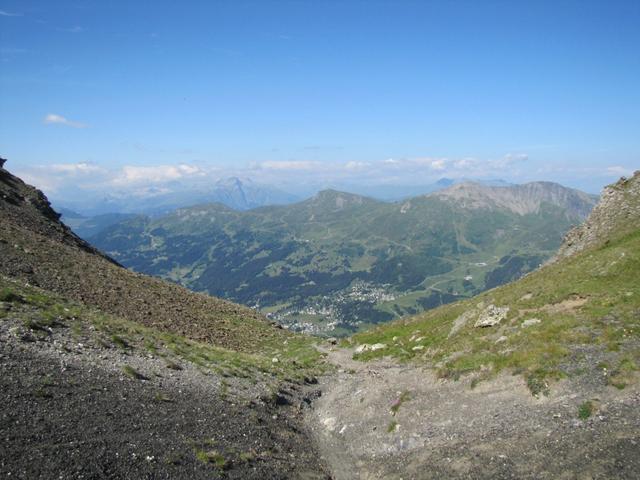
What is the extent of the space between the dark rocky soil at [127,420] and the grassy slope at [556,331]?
12530 mm

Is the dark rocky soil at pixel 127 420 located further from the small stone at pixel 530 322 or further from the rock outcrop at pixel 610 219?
the rock outcrop at pixel 610 219

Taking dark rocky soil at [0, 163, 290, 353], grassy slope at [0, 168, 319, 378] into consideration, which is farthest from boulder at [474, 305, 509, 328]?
dark rocky soil at [0, 163, 290, 353]

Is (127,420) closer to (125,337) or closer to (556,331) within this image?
(125,337)

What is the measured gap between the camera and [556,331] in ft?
88.6

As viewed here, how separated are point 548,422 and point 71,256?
5428cm

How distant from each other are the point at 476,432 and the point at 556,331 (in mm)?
10110

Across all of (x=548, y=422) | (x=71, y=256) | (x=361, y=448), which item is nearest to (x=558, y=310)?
(x=548, y=422)

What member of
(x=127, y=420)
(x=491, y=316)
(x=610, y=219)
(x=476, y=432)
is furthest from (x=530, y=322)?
(x=610, y=219)

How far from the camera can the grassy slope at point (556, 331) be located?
77.2 feet

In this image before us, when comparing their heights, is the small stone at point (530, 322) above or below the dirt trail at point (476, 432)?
above

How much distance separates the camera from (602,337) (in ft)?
80.7

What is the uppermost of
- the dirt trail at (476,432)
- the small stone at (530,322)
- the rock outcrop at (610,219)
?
the rock outcrop at (610,219)

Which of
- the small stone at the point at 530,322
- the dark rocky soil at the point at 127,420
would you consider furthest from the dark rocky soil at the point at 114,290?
the small stone at the point at 530,322

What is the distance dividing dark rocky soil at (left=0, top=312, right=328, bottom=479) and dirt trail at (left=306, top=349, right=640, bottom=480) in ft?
8.91
